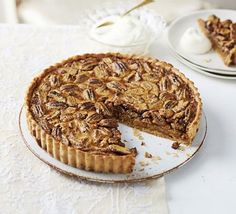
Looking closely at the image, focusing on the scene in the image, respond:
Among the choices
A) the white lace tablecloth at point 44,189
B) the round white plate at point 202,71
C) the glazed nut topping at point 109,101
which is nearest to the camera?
the white lace tablecloth at point 44,189

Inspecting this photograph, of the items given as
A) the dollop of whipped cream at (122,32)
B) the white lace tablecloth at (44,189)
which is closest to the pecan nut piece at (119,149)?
the white lace tablecloth at (44,189)

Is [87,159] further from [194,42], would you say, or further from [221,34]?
[221,34]

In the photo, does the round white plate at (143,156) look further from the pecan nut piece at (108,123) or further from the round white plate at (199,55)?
the round white plate at (199,55)

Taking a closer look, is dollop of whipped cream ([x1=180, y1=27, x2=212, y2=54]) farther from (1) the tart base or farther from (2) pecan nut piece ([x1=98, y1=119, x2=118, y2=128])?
(1) the tart base

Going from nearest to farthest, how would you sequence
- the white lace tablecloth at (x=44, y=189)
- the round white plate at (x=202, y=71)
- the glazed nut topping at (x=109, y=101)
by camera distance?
the white lace tablecloth at (x=44, y=189) → the glazed nut topping at (x=109, y=101) → the round white plate at (x=202, y=71)

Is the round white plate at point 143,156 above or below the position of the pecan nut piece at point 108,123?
below

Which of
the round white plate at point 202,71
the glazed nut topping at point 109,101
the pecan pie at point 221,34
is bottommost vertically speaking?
the round white plate at point 202,71

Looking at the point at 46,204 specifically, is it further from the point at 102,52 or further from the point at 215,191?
the point at 102,52
